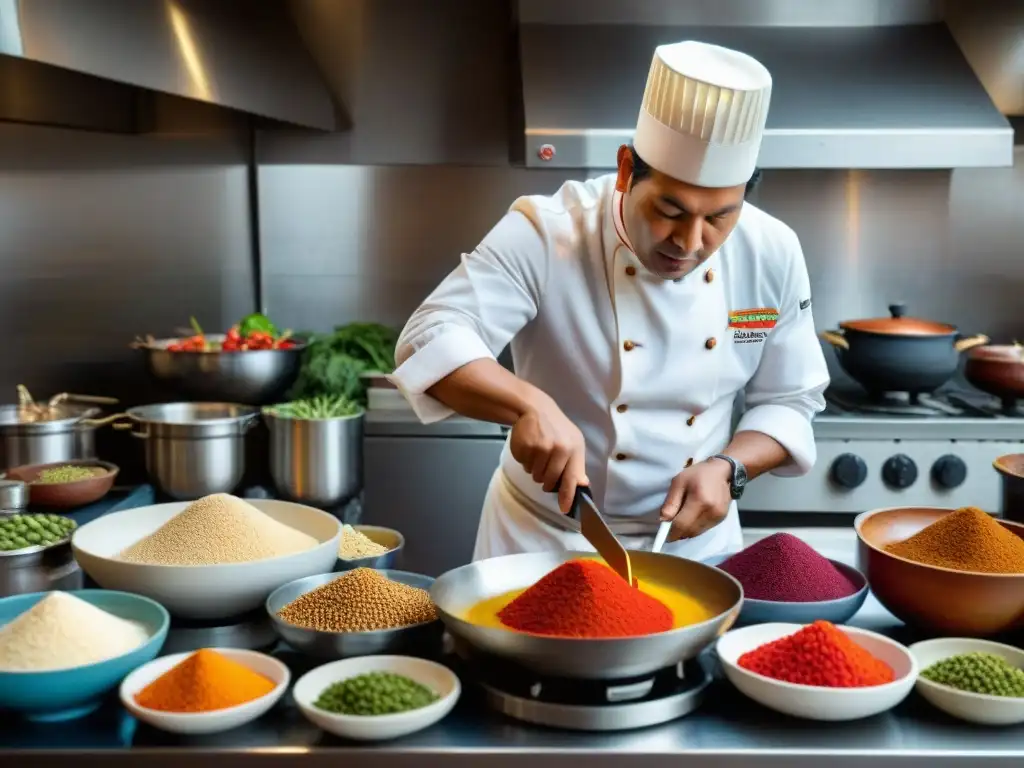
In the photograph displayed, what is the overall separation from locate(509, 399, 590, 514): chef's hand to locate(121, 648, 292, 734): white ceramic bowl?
444mm

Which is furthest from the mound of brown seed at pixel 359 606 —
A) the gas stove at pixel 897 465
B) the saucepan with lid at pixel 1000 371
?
the saucepan with lid at pixel 1000 371

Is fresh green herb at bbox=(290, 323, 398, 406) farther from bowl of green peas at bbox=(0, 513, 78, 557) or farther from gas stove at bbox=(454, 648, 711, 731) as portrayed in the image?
gas stove at bbox=(454, 648, 711, 731)

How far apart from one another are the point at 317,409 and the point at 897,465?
1635mm

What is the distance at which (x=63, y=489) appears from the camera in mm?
2523

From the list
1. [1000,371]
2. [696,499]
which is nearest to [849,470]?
[1000,371]

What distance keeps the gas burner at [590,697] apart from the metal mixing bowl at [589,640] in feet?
0.10

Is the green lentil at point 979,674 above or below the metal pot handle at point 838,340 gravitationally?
below

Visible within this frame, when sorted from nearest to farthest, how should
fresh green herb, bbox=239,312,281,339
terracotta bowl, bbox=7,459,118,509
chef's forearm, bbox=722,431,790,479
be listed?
chef's forearm, bbox=722,431,790,479 → terracotta bowl, bbox=7,459,118,509 → fresh green herb, bbox=239,312,281,339

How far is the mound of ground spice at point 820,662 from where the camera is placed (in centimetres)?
122

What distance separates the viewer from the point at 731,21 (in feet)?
11.5

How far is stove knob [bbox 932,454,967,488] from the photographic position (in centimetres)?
306

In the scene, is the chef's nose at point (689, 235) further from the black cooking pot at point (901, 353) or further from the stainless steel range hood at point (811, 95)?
the black cooking pot at point (901, 353)

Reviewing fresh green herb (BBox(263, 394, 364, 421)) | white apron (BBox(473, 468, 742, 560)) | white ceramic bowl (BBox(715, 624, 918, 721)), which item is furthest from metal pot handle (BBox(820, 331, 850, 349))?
white ceramic bowl (BBox(715, 624, 918, 721))

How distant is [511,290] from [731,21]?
1936 millimetres
